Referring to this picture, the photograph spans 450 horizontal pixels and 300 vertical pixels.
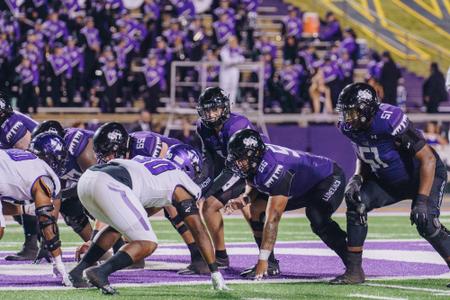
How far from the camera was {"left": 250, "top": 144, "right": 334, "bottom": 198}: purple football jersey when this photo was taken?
8367 mm

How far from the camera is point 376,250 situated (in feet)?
36.4

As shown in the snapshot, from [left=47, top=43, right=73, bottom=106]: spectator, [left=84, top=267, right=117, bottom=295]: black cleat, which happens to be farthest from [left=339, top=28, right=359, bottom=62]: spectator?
[left=84, top=267, right=117, bottom=295]: black cleat

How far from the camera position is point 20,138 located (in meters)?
10.7

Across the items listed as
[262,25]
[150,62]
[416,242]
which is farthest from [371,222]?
[262,25]

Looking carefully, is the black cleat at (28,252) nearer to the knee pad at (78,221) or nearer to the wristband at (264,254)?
the knee pad at (78,221)

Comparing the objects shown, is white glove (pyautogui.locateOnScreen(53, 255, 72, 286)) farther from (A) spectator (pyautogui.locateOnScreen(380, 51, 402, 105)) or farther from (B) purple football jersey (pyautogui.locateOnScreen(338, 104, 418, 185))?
(A) spectator (pyautogui.locateOnScreen(380, 51, 402, 105))

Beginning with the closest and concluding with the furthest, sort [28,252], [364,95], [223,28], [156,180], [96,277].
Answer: [96,277] < [156,180] < [364,95] < [28,252] < [223,28]

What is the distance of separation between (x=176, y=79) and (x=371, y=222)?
7.35 m

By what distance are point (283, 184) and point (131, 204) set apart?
1.46 meters

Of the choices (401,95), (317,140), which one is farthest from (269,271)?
(401,95)

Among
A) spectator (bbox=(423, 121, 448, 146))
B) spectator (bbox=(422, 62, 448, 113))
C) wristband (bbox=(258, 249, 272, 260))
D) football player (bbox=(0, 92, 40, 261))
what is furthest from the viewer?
spectator (bbox=(422, 62, 448, 113))

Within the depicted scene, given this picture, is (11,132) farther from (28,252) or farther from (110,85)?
(110,85)

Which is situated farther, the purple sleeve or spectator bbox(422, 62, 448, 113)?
spectator bbox(422, 62, 448, 113)

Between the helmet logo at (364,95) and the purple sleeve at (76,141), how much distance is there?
2739mm
